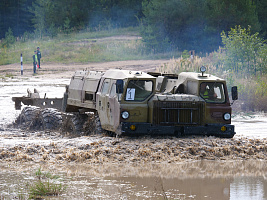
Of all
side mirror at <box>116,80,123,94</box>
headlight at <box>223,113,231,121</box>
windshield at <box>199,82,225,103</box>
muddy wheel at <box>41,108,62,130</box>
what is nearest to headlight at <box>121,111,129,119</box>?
side mirror at <box>116,80,123,94</box>

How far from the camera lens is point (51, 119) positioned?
61.2 feet

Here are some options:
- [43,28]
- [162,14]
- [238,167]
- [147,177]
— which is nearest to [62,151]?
[147,177]

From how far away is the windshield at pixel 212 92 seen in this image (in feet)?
47.2

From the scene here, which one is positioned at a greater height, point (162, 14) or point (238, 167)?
point (162, 14)

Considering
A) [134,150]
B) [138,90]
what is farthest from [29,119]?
[134,150]

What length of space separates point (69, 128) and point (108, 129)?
3.32 m

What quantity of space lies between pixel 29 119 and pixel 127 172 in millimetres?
7676

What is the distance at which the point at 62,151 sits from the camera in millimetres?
13516

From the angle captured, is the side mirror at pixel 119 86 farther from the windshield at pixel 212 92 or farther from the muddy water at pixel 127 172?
the windshield at pixel 212 92

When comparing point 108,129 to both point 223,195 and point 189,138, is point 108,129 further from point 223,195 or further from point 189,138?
point 223,195

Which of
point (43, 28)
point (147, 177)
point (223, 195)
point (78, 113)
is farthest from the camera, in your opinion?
point (43, 28)

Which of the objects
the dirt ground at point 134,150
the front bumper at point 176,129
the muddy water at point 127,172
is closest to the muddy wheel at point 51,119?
the muddy water at point 127,172

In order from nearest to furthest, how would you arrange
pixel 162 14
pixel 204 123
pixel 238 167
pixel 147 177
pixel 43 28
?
pixel 147 177 → pixel 238 167 → pixel 204 123 → pixel 162 14 → pixel 43 28

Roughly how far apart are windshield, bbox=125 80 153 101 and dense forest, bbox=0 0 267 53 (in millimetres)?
32982
